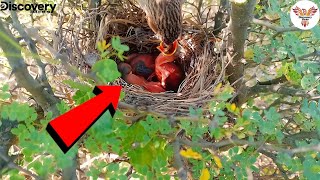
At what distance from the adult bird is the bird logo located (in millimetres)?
631

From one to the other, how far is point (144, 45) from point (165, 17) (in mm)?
449

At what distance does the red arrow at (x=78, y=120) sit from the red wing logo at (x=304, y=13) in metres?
0.94

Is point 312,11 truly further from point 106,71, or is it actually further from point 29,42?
point 29,42

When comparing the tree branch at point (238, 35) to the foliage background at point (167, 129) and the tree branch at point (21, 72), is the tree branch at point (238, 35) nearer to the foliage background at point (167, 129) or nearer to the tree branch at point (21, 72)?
the foliage background at point (167, 129)

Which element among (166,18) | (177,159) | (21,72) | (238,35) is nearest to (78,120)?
(21,72)

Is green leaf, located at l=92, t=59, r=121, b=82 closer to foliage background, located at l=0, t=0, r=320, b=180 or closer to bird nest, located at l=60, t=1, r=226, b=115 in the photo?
foliage background, located at l=0, t=0, r=320, b=180

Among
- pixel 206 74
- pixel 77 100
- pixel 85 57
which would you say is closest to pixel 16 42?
pixel 77 100

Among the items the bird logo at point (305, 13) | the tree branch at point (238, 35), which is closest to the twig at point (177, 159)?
the tree branch at point (238, 35)

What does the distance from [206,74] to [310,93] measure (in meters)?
0.57

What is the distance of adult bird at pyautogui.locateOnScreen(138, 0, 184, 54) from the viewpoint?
2338 millimetres

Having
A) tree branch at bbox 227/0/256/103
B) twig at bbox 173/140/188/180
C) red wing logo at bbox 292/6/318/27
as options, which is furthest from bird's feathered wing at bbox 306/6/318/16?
twig at bbox 173/140/188/180

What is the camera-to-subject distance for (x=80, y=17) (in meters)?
2.35

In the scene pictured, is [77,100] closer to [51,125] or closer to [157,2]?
[51,125]

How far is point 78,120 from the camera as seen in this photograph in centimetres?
146
